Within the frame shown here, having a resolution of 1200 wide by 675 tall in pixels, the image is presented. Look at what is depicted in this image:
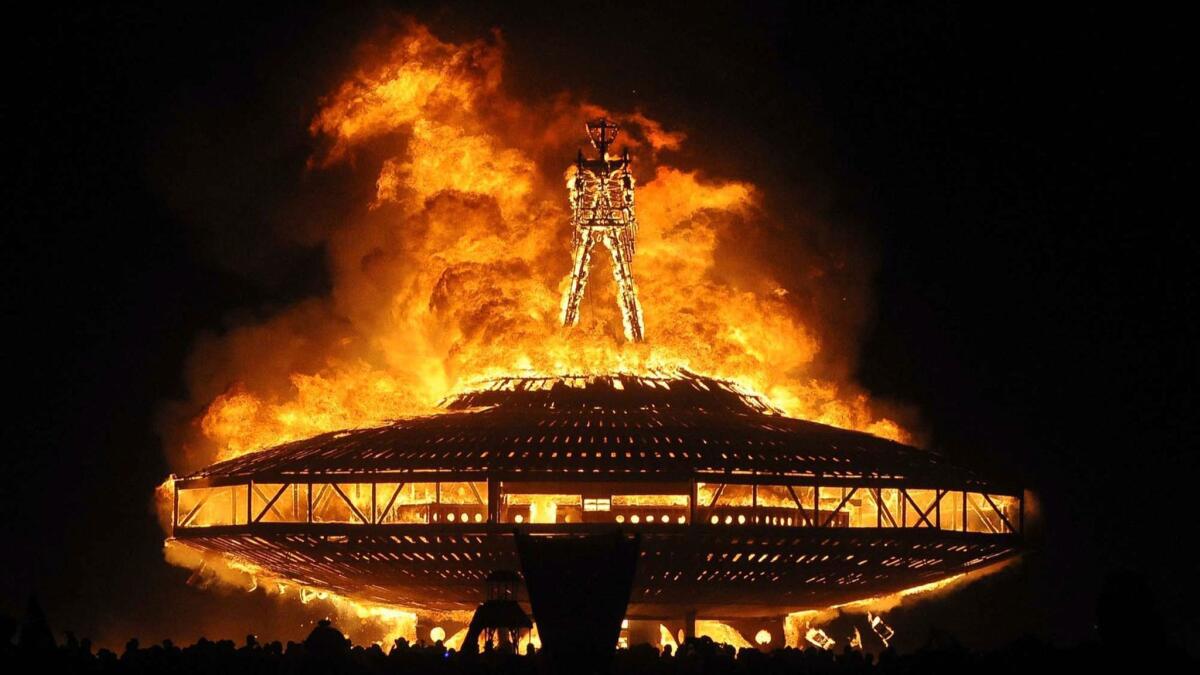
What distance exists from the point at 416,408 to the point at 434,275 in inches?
189

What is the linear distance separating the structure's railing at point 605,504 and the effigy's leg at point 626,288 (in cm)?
934

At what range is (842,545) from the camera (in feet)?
330

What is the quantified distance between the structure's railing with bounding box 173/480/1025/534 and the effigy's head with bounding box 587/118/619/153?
47.1 feet

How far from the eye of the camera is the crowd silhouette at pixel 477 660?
256ft

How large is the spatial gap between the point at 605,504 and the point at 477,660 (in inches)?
714

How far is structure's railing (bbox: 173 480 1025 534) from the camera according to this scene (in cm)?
9994

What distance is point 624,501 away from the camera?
101 metres

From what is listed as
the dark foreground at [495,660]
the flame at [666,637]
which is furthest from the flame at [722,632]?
the dark foreground at [495,660]

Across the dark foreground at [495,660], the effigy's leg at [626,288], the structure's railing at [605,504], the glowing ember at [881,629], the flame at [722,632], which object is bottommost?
the dark foreground at [495,660]

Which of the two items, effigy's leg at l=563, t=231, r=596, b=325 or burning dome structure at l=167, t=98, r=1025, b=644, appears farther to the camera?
effigy's leg at l=563, t=231, r=596, b=325

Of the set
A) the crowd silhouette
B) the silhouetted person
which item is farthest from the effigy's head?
the silhouetted person

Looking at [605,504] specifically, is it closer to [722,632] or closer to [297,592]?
[722,632]

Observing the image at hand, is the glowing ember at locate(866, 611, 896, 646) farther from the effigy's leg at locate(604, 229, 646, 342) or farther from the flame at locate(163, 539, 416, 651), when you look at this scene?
the flame at locate(163, 539, 416, 651)

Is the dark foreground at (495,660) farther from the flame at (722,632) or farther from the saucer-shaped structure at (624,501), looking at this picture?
the flame at (722,632)
